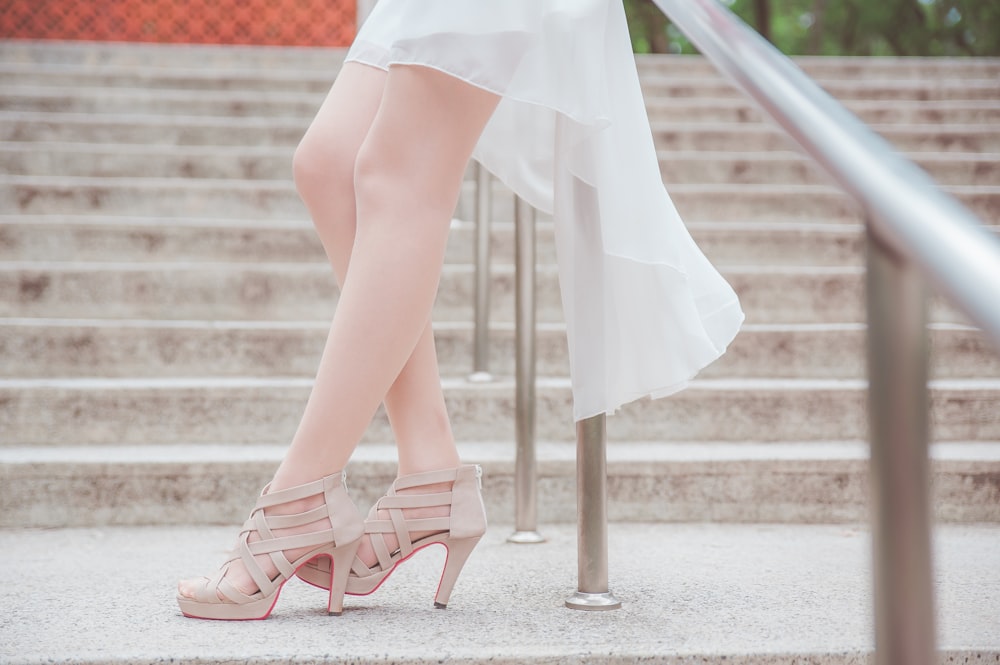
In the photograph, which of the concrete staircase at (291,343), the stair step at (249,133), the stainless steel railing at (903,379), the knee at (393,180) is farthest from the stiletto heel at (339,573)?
the stair step at (249,133)

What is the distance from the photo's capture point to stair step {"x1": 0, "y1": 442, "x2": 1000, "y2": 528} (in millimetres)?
1538

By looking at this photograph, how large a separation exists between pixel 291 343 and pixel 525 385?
2.33ft

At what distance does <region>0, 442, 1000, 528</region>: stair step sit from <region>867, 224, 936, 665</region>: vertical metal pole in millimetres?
1105

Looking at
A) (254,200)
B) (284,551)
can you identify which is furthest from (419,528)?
(254,200)

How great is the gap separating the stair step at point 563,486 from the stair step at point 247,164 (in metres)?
1.47

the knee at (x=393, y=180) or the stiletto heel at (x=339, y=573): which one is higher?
the knee at (x=393, y=180)

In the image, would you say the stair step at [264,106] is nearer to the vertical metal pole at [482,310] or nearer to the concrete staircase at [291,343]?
the concrete staircase at [291,343]

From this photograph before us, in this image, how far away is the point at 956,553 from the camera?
4.43 feet

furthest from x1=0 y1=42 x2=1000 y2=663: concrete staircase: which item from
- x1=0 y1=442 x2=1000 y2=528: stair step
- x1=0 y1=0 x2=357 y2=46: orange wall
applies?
x1=0 y1=0 x2=357 y2=46: orange wall

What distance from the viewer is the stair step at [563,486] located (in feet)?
5.05

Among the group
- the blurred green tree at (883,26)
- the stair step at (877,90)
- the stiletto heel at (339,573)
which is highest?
the blurred green tree at (883,26)

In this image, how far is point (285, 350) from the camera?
195 cm

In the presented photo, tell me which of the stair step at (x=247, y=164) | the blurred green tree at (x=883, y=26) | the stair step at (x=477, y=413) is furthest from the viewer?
the blurred green tree at (x=883, y=26)

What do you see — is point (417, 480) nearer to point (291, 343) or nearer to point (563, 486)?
point (563, 486)
